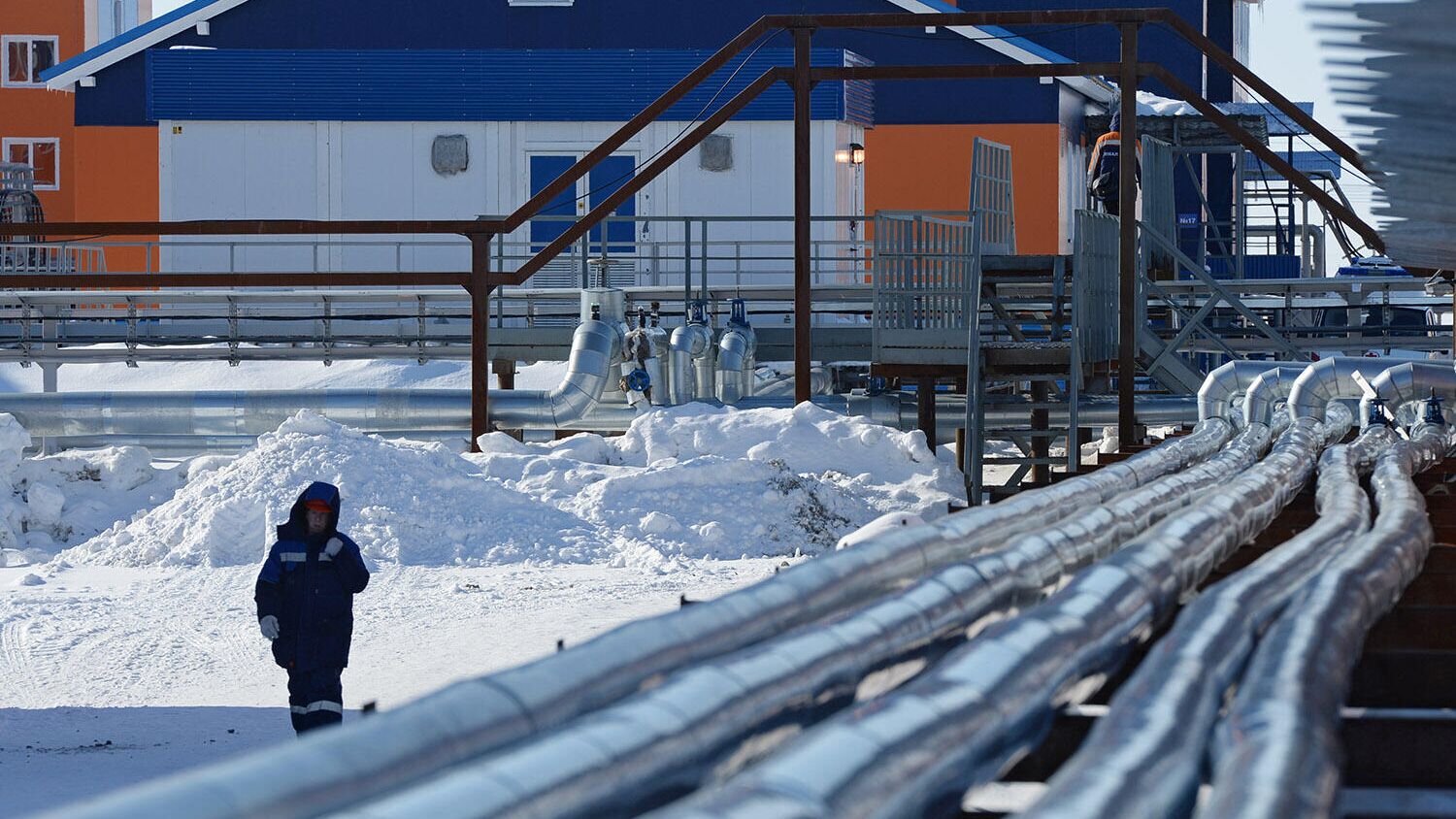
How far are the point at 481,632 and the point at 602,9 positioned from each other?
62.5ft

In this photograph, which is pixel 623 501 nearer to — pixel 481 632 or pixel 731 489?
pixel 731 489

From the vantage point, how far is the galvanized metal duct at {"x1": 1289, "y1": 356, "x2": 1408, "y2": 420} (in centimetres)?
1110

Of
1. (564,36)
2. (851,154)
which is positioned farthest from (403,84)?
(851,154)

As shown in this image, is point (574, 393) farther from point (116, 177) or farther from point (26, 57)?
point (26, 57)

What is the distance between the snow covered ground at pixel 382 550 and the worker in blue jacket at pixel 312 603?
23.2 inches

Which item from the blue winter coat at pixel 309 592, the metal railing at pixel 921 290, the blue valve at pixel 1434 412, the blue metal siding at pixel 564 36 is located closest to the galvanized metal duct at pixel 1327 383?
the blue valve at pixel 1434 412

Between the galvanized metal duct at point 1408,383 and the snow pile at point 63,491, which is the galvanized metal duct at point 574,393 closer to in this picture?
the snow pile at point 63,491

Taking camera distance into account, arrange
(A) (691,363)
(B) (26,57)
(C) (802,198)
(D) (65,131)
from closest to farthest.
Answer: (C) (802,198)
(A) (691,363)
(D) (65,131)
(B) (26,57)

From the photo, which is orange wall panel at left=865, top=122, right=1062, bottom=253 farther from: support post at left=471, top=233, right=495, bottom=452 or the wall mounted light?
support post at left=471, top=233, right=495, bottom=452

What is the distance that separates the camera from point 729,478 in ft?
47.0

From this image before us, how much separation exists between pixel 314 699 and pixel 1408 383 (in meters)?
6.57

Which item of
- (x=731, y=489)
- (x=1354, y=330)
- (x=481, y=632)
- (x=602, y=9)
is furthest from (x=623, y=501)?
(x=602, y=9)

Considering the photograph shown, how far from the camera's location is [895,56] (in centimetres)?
2864

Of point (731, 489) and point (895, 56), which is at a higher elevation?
point (895, 56)
